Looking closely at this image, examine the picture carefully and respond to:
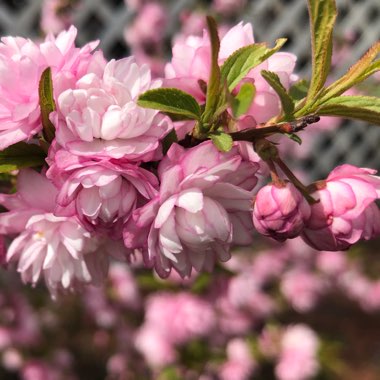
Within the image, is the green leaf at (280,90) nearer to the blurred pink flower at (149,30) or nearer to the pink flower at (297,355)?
the pink flower at (297,355)

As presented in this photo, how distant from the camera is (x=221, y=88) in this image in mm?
591

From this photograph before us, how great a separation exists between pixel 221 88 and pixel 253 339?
189 centimetres

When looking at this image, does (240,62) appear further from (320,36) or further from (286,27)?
(286,27)

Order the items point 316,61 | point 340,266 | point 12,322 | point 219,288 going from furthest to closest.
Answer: point 340,266
point 12,322
point 219,288
point 316,61

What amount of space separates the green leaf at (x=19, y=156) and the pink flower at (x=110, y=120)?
69 millimetres

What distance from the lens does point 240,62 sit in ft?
1.99

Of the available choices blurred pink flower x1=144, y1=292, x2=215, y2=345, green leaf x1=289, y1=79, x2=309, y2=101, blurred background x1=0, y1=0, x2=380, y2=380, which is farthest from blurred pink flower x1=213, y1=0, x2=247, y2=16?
green leaf x1=289, y1=79, x2=309, y2=101

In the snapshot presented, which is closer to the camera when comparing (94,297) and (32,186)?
(32,186)

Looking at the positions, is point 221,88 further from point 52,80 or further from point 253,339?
point 253,339

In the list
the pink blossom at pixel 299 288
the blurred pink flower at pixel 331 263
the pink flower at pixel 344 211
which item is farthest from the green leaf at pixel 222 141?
the blurred pink flower at pixel 331 263

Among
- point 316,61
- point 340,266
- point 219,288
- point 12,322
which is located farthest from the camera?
point 340,266

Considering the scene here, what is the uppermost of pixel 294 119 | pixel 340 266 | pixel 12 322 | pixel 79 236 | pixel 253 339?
pixel 294 119

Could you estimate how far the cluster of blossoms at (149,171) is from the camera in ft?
1.90

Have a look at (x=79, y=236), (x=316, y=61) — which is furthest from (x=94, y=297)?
(x=316, y=61)
